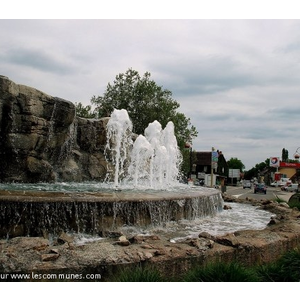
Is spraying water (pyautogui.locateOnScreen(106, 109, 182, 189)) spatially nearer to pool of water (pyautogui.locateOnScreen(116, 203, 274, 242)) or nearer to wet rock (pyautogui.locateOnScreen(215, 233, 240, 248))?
pool of water (pyautogui.locateOnScreen(116, 203, 274, 242))

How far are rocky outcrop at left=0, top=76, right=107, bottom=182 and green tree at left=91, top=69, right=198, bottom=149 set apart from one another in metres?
18.8

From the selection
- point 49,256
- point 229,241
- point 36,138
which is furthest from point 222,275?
point 36,138

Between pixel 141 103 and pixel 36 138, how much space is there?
2386 cm

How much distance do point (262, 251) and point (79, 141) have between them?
47.5 ft

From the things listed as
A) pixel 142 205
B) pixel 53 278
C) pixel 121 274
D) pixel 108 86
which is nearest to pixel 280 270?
pixel 121 274

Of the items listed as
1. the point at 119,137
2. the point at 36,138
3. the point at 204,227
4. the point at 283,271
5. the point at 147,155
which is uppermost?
the point at 119,137

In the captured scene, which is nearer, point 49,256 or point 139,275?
point 139,275

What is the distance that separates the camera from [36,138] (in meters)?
15.8

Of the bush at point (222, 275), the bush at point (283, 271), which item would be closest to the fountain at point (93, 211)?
the bush at point (222, 275)

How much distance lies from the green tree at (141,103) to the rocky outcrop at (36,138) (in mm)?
18843

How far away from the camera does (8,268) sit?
183 inches

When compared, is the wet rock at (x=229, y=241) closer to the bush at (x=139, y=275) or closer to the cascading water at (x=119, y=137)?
the bush at (x=139, y=275)

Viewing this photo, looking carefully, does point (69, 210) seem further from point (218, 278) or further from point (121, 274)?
point (218, 278)

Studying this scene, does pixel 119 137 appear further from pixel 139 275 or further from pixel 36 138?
pixel 139 275
